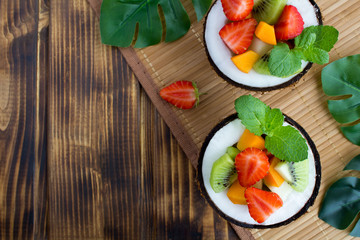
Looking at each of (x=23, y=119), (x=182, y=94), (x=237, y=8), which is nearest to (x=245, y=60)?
(x=237, y=8)

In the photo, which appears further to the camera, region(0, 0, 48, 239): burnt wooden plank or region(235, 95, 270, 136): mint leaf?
region(0, 0, 48, 239): burnt wooden plank

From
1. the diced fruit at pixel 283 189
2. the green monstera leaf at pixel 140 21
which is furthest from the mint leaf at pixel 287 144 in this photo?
the green monstera leaf at pixel 140 21

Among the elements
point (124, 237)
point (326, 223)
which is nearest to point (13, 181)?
point (124, 237)

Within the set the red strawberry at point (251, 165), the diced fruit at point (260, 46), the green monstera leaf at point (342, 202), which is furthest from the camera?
the green monstera leaf at point (342, 202)

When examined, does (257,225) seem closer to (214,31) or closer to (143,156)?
(143,156)

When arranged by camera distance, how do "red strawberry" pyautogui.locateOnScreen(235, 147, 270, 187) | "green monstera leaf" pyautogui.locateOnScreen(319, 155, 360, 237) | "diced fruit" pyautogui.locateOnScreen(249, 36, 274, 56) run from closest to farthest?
"red strawberry" pyautogui.locateOnScreen(235, 147, 270, 187) < "diced fruit" pyautogui.locateOnScreen(249, 36, 274, 56) < "green monstera leaf" pyautogui.locateOnScreen(319, 155, 360, 237)

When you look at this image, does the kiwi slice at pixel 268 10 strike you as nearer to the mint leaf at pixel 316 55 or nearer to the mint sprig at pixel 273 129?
the mint leaf at pixel 316 55

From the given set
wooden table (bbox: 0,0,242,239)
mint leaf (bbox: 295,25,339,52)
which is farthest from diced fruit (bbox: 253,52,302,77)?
wooden table (bbox: 0,0,242,239)

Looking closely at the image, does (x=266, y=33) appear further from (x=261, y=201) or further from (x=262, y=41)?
(x=261, y=201)

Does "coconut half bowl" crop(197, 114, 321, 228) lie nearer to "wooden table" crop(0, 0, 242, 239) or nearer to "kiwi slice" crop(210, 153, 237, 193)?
"kiwi slice" crop(210, 153, 237, 193)
